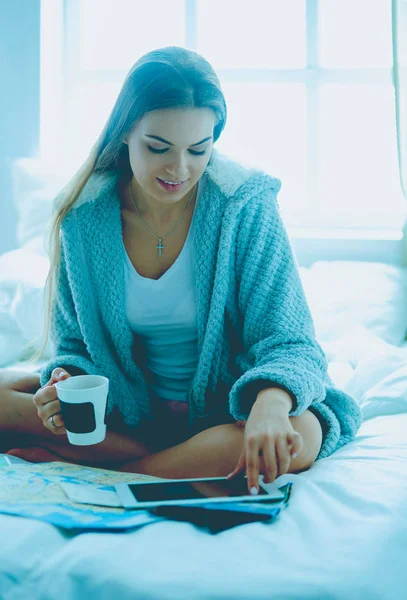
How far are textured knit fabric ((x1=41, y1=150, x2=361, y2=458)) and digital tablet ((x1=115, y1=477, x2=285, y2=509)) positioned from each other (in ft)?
0.55

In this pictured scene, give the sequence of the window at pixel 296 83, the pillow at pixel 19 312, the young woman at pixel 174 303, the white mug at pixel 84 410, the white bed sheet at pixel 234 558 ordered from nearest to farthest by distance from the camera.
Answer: the white bed sheet at pixel 234 558
the white mug at pixel 84 410
the young woman at pixel 174 303
the pillow at pixel 19 312
the window at pixel 296 83

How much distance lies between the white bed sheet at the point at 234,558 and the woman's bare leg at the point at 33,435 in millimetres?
372

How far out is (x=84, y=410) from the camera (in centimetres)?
100

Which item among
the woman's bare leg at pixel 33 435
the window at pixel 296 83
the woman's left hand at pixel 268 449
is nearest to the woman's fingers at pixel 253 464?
the woman's left hand at pixel 268 449

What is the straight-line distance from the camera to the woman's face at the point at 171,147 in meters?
1.11

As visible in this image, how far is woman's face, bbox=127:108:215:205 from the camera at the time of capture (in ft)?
3.64

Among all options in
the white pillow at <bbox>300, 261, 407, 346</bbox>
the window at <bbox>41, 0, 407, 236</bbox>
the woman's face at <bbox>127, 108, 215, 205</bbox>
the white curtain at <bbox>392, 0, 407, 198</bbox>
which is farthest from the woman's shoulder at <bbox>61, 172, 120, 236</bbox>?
the window at <bbox>41, 0, 407, 236</bbox>

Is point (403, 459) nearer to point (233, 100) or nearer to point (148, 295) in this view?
point (148, 295)

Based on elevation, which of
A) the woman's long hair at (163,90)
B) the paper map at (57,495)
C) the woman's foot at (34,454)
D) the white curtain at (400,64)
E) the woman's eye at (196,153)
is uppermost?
the white curtain at (400,64)

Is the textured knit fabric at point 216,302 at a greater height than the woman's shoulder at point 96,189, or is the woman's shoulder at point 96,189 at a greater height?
the woman's shoulder at point 96,189

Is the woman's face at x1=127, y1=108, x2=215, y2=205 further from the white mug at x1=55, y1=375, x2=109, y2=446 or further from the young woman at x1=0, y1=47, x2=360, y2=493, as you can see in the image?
the white mug at x1=55, y1=375, x2=109, y2=446

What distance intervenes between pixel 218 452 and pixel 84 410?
229 millimetres

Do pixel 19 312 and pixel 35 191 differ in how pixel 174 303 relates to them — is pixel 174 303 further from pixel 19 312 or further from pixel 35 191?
pixel 35 191

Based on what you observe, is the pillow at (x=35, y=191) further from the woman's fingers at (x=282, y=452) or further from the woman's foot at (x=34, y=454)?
the woman's fingers at (x=282, y=452)
